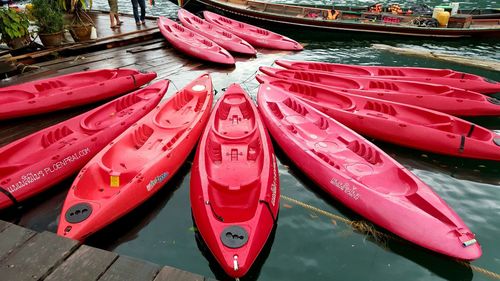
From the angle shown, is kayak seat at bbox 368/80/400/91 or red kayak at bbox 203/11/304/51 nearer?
kayak seat at bbox 368/80/400/91

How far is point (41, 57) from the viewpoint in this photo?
32.6 ft

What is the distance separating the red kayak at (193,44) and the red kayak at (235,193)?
16.8 ft

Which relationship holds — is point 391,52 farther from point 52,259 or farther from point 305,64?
point 52,259

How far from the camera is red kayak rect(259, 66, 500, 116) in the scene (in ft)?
25.6

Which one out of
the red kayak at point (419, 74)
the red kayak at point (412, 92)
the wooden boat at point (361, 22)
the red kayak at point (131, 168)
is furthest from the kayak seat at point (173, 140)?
the wooden boat at point (361, 22)

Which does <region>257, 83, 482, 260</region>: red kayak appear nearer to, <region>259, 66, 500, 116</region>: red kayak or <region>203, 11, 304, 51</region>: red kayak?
<region>259, 66, 500, 116</region>: red kayak

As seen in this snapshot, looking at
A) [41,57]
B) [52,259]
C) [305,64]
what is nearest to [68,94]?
[41,57]

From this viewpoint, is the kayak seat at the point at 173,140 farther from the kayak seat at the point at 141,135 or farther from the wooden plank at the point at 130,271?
the wooden plank at the point at 130,271

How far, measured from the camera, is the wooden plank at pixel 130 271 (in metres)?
2.62

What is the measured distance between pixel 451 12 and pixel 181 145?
646 inches

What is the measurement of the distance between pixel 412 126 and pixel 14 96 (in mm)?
9381

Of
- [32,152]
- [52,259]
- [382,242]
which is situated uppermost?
[52,259]

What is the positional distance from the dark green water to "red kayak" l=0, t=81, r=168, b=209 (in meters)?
0.39

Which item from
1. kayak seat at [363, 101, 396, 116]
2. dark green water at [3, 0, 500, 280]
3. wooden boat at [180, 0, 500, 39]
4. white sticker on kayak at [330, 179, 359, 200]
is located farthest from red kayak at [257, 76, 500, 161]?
wooden boat at [180, 0, 500, 39]
